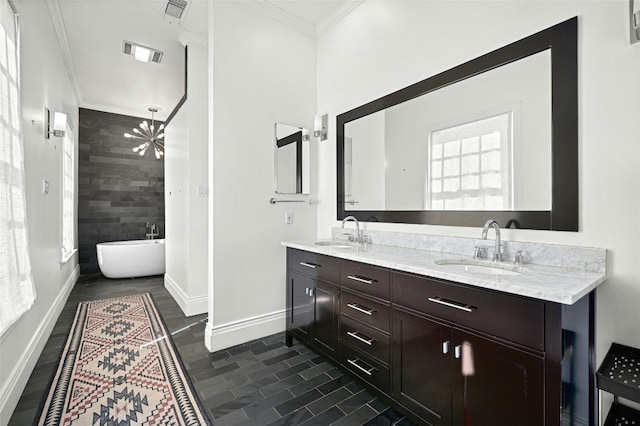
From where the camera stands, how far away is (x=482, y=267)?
5.37 ft

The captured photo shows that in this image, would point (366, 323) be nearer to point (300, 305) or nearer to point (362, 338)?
point (362, 338)

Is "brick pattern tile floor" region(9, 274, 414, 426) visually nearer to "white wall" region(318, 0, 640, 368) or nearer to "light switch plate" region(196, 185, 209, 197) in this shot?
"white wall" region(318, 0, 640, 368)

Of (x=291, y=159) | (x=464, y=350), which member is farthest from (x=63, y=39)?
(x=464, y=350)

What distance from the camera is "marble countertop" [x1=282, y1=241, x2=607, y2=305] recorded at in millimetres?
1066

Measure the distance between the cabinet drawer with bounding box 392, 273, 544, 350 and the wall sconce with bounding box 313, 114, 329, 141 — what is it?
1795 mm

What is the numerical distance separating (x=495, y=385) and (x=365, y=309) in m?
0.75

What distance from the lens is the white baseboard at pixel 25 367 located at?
1.65 m

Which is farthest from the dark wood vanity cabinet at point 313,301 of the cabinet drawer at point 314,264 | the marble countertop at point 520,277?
the marble countertop at point 520,277

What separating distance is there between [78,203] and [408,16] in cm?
593

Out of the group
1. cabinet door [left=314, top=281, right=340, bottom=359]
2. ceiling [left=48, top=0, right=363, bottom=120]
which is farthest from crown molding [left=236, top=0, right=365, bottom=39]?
cabinet door [left=314, top=281, right=340, bottom=359]

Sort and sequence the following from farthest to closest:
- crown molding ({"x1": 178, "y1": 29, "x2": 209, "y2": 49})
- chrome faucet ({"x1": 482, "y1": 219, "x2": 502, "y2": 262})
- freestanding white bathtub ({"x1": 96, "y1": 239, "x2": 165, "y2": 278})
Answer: freestanding white bathtub ({"x1": 96, "y1": 239, "x2": 165, "y2": 278}) < crown molding ({"x1": 178, "y1": 29, "x2": 209, "y2": 49}) < chrome faucet ({"x1": 482, "y1": 219, "x2": 502, "y2": 262})

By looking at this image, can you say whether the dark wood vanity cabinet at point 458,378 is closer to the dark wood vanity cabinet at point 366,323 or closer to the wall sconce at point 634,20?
the dark wood vanity cabinet at point 366,323

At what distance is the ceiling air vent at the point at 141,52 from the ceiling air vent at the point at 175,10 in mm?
771

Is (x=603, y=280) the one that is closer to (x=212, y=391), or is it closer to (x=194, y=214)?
(x=212, y=391)
